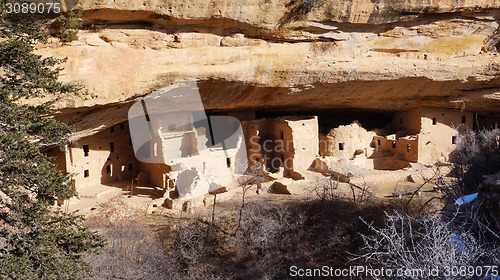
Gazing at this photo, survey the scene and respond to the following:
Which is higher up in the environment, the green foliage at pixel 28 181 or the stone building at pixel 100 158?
the green foliage at pixel 28 181

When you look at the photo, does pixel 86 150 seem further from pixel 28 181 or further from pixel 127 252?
pixel 28 181

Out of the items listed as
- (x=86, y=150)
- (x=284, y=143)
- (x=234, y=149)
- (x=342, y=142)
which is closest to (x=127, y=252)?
(x=86, y=150)

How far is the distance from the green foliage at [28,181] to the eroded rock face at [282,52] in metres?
2.79

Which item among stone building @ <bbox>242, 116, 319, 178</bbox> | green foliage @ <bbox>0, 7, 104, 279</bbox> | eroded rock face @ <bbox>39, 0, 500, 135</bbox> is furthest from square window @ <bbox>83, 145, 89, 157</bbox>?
green foliage @ <bbox>0, 7, 104, 279</bbox>

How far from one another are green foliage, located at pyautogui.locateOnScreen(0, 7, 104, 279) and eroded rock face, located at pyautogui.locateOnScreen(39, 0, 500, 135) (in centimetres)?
279

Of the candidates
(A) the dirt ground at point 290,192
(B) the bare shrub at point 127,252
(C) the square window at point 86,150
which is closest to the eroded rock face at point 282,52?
(A) the dirt ground at point 290,192

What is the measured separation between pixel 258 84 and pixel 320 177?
4004mm

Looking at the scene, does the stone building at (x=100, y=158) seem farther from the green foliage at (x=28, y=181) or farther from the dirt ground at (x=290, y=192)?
the green foliage at (x=28, y=181)

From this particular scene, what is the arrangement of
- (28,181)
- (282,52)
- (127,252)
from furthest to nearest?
(282,52) < (127,252) < (28,181)

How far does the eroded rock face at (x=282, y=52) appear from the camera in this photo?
10500 millimetres

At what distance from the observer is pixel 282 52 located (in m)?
12.3

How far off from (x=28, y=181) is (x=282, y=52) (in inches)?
273

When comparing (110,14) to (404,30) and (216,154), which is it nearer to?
(216,154)

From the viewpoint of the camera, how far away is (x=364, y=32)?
1280 cm
